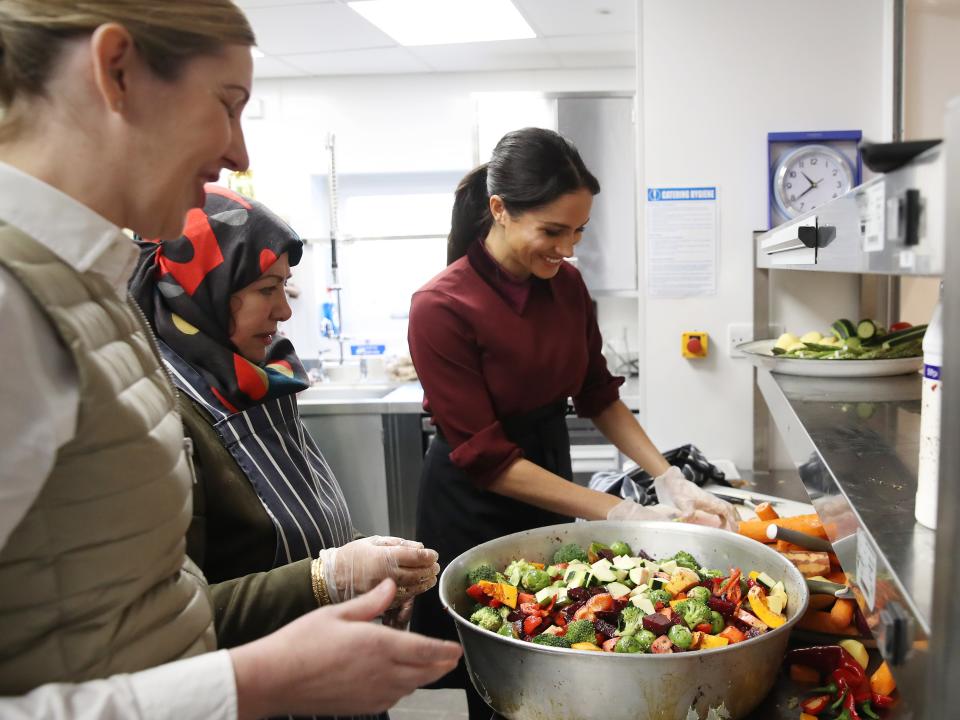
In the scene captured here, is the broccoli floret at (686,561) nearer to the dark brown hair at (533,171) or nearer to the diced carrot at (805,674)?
the diced carrot at (805,674)

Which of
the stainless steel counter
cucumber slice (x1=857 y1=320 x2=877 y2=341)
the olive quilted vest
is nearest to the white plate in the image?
the stainless steel counter

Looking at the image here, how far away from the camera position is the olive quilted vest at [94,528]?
0.69 meters

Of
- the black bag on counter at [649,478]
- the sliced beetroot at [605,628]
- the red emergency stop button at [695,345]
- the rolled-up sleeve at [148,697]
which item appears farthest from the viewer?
the red emergency stop button at [695,345]

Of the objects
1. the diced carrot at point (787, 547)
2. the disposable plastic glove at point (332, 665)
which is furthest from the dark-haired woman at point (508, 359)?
the disposable plastic glove at point (332, 665)

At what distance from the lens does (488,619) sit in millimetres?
1247

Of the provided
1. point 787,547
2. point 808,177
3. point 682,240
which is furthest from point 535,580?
point 808,177

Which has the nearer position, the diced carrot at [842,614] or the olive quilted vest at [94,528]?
the olive quilted vest at [94,528]

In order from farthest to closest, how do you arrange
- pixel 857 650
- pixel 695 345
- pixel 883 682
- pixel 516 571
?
pixel 695 345, pixel 516 571, pixel 857 650, pixel 883 682

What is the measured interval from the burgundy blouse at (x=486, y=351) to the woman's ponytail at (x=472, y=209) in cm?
7

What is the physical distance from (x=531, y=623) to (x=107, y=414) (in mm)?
766

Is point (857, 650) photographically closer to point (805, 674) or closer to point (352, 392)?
point (805, 674)

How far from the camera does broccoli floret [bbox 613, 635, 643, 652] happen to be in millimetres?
1158

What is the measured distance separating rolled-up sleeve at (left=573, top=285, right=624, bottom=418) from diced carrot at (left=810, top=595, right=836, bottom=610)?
1043 mm

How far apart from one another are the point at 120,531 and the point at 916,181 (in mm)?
761
